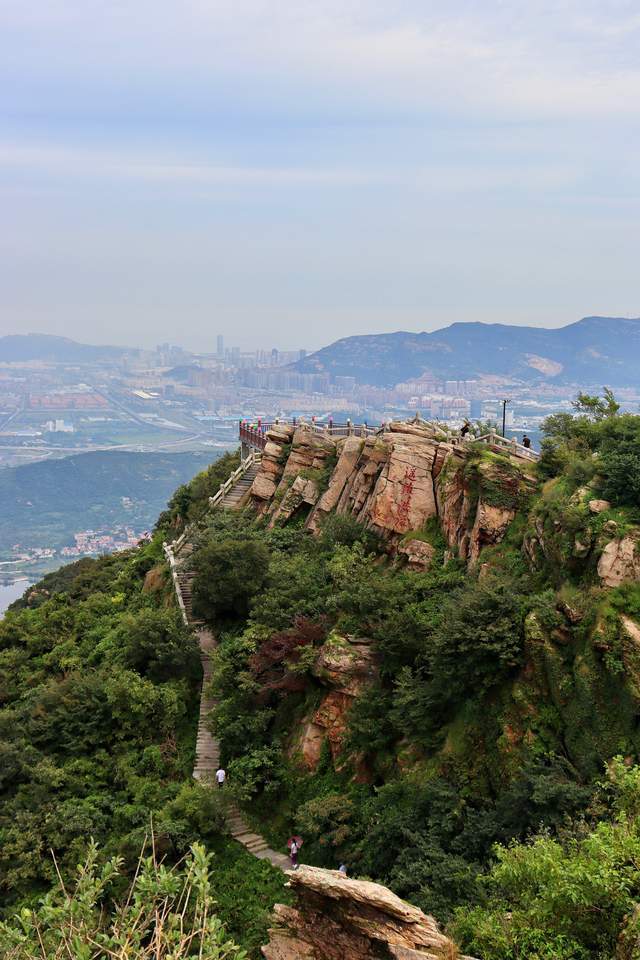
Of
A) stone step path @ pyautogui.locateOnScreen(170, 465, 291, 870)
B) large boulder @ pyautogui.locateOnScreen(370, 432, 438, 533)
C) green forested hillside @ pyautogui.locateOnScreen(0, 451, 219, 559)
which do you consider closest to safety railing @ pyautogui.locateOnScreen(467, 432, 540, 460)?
large boulder @ pyautogui.locateOnScreen(370, 432, 438, 533)

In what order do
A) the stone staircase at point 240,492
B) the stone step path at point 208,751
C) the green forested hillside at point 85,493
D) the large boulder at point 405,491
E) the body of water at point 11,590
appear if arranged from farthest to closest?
1. the green forested hillside at point 85,493
2. the body of water at point 11,590
3. the stone staircase at point 240,492
4. the large boulder at point 405,491
5. the stone step path at point 208,751

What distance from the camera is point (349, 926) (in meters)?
9.66

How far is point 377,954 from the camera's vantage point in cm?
941

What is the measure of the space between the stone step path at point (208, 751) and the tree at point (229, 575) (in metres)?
1.36

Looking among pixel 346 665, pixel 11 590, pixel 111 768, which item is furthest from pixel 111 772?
pixel 11 590

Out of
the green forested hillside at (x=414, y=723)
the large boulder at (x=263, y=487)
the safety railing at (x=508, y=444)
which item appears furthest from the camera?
the large boulder at (x=263, y=487)

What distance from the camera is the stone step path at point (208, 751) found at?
1794cm

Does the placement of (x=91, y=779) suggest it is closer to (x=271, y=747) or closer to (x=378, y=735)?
(x=271, y=747)

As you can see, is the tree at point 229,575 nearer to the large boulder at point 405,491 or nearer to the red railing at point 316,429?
the large boulder at point 405,491

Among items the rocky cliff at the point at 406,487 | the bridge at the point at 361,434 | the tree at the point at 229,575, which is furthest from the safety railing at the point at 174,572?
the bridge at the point at 361,434

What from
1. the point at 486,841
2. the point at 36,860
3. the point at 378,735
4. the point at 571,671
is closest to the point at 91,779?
the point at 36,860

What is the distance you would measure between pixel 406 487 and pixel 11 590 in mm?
101689

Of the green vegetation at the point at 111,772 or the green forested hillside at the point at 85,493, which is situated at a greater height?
the green vegetation at the point at 111,772

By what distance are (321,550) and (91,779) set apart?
342 inches
